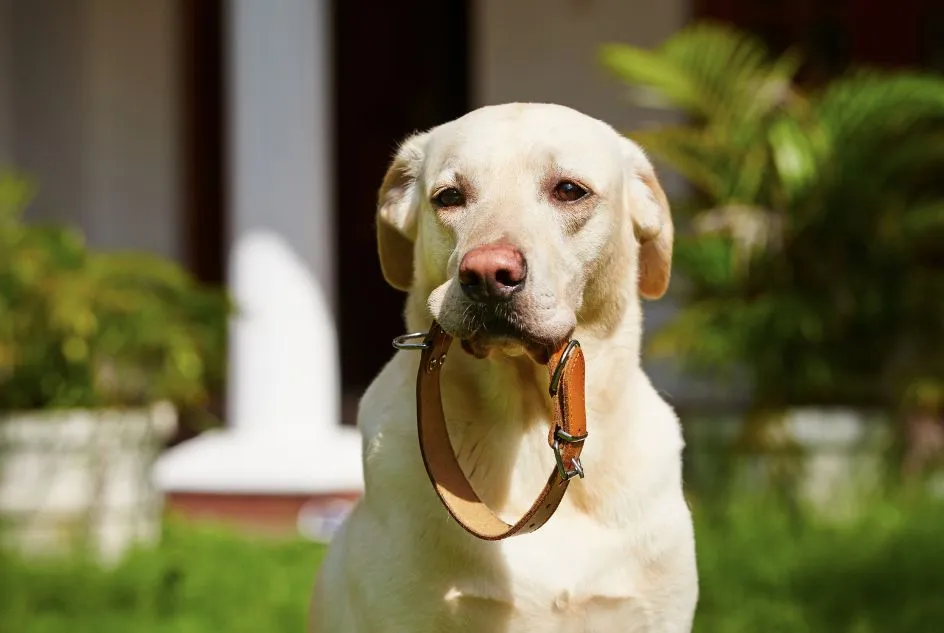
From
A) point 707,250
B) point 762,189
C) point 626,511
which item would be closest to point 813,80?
point 762,189

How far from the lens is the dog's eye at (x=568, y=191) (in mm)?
1927

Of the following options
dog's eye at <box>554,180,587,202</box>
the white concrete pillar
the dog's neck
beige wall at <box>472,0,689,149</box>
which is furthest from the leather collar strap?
beige wall at <box>472,0,689,149</box>

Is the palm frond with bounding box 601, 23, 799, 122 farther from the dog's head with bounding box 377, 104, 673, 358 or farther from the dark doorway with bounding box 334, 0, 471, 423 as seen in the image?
the dog's head with bounding box 377, 104, 673, 358

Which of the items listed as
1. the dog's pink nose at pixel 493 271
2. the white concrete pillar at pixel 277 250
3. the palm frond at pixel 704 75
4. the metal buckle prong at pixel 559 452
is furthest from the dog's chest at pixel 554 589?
the palm frond at pixel 704 75

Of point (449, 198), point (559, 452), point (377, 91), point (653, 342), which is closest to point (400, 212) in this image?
point (449, 198)

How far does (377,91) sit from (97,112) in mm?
1850

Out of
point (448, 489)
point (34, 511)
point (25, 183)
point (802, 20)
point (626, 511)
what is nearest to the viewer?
point (448, 489)

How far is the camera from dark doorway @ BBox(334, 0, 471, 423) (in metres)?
8.46

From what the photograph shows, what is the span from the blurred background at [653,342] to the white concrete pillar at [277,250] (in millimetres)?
12

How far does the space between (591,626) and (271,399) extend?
385 centimetres

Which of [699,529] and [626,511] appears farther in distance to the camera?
[699,529]

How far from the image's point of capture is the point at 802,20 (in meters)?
6.96

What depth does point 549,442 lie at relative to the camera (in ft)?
6.07

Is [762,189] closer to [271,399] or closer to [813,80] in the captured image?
[813,80]
